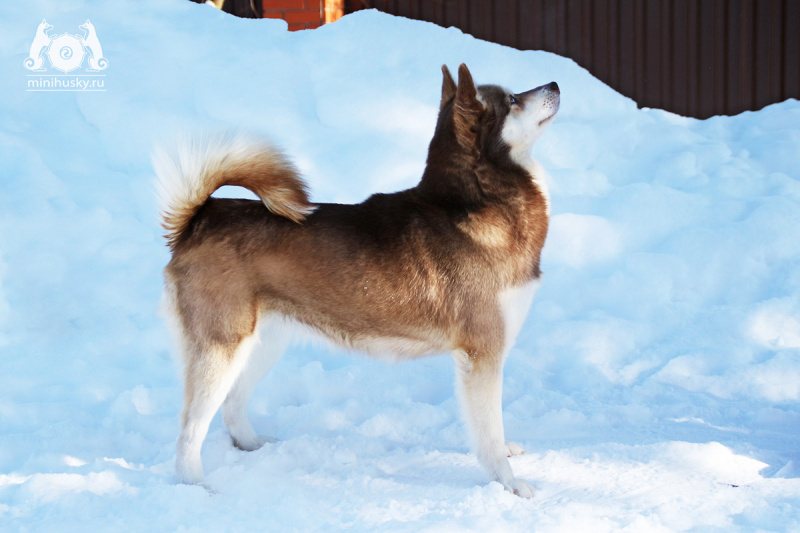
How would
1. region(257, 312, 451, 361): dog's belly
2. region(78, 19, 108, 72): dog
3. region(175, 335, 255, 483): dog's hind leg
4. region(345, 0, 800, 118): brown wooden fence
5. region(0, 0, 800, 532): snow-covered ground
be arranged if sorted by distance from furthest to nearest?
1. region(345, 0, 800, 118): brown wooden fence
2. region(78, 19, 108, 72): dog
3. region(257, 312, 451, 361): dog's belly
4. region(175, 335, 255, 483): dog's hind leg
5. region(0, 0, 800, 532): snow-covered ground

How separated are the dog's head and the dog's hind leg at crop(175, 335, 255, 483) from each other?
3.88ft

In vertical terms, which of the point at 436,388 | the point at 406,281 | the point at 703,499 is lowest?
the point at 436,388

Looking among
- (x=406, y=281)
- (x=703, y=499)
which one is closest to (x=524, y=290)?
(x=406, y=281)

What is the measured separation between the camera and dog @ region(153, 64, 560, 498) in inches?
110

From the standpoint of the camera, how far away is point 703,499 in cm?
253

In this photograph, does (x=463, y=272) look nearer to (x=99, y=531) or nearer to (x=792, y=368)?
(x=99, y=531)

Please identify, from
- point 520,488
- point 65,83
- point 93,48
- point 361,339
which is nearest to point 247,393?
point 361,339

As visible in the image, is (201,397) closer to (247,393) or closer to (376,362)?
(247,393)

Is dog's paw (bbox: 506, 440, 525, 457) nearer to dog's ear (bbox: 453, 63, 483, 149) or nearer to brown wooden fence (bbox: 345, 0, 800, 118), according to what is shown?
dog's ear (bbox: 453, 63, 483, 149)

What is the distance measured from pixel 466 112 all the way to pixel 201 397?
1486 mm

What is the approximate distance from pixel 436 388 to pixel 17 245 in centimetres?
274

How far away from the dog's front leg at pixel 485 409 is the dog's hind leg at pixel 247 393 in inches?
32.9

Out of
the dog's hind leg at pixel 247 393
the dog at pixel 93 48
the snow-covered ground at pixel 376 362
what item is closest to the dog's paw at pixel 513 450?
the snow-covered ground at pixel 376 362

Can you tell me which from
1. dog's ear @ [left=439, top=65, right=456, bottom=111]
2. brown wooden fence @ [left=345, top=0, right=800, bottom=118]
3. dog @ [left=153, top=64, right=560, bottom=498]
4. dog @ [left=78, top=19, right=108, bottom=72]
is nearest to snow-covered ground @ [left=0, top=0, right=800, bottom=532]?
dog @ [left=78, top=19, right=108, bottom=72]
